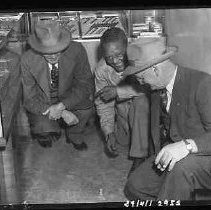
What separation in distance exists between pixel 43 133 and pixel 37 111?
0.10m

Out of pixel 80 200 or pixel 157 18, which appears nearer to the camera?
pixel 157 18

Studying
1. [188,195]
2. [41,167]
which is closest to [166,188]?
[188,195]

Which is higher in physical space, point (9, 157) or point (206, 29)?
point (206, 29)

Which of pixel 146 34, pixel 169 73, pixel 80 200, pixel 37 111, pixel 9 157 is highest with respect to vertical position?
pixel 146 34

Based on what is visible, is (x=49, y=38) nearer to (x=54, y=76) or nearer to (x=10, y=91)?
(x=54, y=76)

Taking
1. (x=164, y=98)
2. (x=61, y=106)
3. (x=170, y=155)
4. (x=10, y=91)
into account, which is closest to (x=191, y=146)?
(x=170, y=155)

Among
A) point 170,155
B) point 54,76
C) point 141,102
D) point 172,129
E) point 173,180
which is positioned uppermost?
point 54,76

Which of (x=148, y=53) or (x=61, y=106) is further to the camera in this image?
(x=61, y=106)

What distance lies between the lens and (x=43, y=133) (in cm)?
237

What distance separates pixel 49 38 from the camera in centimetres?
226

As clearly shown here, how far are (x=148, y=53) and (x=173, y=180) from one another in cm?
55

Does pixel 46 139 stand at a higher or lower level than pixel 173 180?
higher

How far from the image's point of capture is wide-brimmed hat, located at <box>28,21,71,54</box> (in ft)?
7.40

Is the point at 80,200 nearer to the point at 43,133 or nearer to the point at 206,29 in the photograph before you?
the point at 43,133
